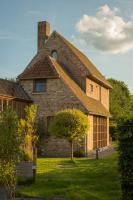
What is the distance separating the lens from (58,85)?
33375 mm

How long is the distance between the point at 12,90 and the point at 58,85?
401 centimetres

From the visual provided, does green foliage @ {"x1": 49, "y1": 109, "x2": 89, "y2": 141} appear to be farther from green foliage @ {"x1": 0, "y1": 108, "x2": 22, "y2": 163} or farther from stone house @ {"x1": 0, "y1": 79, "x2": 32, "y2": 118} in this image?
green foliage @ {"x1": 0, "y1": 108, "x2": 22, "y2": 163}

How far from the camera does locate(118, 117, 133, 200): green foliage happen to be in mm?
13008

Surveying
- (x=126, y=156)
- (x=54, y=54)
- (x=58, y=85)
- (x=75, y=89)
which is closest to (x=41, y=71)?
(x=58, y=85)

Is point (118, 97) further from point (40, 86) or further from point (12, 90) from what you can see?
point (12, 90)

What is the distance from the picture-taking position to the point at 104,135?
4253 cm

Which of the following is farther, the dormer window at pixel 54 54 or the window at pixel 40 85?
the dormer window at pixel 54 54

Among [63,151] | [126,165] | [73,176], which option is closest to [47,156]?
[63,151]

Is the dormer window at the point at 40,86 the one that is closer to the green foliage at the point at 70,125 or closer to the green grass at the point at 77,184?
the green foliage at the point at 70,125

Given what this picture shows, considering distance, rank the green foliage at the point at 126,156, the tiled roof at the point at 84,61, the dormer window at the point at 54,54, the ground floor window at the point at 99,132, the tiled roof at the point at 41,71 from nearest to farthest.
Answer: the green foliage at the point at 126,156 → the tiled roof at the point at 41,71 → the ground floor window at the point at 99,132 → the tiled roof at the point at 84,61 → the dormer window at the point at 54,54

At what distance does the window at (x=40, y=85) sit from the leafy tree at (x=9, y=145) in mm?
21595

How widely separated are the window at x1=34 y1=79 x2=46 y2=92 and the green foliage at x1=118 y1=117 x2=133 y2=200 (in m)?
21.5

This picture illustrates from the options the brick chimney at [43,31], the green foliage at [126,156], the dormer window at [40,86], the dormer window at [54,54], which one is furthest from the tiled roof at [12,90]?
the green foliage at [126,156]

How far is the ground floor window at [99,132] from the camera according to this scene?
1444 inches
